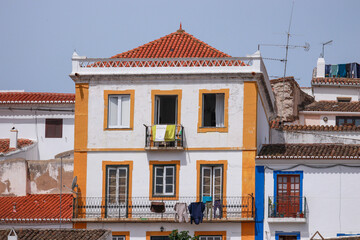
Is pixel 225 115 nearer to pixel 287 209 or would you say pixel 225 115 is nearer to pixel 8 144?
pixel 287 209

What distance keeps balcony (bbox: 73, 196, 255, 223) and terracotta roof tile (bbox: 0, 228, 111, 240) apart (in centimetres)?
335

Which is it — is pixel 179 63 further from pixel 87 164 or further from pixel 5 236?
pixel 5 236

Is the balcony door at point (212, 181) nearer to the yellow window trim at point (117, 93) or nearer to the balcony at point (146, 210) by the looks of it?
the balcony at point (146, 210)

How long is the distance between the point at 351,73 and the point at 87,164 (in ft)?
97.5

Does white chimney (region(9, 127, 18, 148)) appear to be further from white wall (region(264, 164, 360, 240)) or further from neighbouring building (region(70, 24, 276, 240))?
white wall (region(264, 164, 360, 240))

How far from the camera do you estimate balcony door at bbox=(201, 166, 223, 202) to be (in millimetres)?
39688

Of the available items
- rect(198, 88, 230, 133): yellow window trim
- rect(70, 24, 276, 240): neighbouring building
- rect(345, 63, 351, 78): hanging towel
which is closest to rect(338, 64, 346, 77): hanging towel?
rect(345, 63, 351, 78): hanging towel

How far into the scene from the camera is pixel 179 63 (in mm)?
40625

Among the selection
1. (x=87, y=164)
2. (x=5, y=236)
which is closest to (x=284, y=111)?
(x=87, y=164)

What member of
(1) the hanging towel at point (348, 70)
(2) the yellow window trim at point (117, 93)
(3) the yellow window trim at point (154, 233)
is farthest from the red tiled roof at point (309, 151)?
(1) the hanging towel at point (348, 70)

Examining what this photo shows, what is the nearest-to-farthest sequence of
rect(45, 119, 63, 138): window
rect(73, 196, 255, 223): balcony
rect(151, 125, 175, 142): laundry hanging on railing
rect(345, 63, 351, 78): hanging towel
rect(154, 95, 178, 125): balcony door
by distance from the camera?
1. rect(73, 196, 255, 223): balcony
2. rect(151, 125, 175, 142): laundry hanging on railing
3. rect(154, 95, 178, 125): balcony door
4. rect(45, 119, 63, 138): window
5. rect(345, 63, 351, 78): hanging towel

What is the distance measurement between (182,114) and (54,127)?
1517 centimetres

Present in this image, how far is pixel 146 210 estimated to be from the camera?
39625mm

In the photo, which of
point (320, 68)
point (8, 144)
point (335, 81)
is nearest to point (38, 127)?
point (8, 144)
